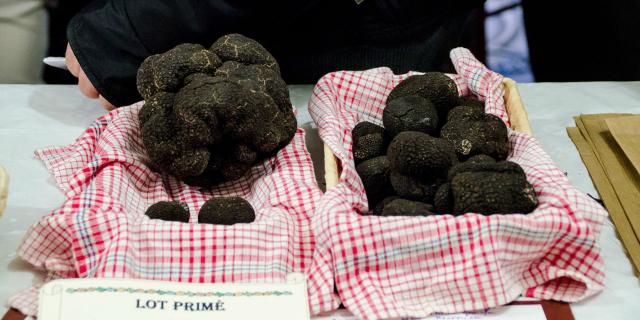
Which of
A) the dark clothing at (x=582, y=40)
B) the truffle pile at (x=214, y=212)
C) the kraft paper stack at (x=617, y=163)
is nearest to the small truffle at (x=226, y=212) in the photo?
the truffle pile at (x=214, y=212)

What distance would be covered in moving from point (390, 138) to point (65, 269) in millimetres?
488

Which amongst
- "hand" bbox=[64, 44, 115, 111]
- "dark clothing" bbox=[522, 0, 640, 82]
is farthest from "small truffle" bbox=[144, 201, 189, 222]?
"dark clothing" bbox=[522, 0, 640, 82]

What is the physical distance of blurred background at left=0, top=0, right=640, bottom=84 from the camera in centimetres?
144

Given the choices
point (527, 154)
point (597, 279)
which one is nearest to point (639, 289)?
point (597, 279)

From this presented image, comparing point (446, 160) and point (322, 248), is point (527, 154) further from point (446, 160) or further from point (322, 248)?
point (322, 248)

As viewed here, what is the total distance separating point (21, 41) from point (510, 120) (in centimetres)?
104

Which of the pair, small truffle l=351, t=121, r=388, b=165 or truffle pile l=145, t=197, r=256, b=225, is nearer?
truffle pile l=145, t=197, r=256, b=225

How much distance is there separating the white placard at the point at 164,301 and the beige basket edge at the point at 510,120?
0.19 metres

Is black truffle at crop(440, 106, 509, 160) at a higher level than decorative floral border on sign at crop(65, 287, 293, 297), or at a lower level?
higher

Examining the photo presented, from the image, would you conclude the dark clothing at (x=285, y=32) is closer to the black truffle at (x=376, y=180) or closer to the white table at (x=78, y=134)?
the white table at (x=78, y=134)

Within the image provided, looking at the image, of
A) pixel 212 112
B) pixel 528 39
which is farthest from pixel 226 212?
pixel 528 39

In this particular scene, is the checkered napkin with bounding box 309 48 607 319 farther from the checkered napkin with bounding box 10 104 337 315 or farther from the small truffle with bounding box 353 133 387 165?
the small truffle with bounding box 353 133 387 165

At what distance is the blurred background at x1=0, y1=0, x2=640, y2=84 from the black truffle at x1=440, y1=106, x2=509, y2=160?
27.5 inches

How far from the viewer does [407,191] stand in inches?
35.3
